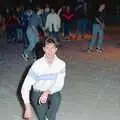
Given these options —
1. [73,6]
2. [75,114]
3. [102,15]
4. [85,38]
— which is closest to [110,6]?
[73,6]

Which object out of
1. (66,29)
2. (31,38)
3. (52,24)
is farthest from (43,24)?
(31,38)

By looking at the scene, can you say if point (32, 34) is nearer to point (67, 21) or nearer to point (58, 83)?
point (58, 83)

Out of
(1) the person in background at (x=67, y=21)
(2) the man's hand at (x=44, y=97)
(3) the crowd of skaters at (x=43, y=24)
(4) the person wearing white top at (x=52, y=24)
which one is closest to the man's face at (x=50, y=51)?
(2) the man's hand at (x=44, y=97)

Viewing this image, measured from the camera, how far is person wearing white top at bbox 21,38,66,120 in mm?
5961

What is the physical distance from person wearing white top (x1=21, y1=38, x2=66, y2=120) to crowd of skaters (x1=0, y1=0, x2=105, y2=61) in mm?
8038

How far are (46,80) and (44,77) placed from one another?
0.05 metres

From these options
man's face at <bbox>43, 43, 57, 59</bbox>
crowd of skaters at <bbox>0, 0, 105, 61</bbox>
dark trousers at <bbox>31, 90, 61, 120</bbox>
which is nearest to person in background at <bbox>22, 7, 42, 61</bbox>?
crowd of skaters at <bbox>0, 0, 105, 61</bbox>

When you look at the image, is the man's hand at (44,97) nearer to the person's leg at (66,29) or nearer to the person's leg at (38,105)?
the person's leg at (38,105)

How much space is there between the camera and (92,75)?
12.3 meters

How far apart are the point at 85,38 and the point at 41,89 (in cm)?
1756

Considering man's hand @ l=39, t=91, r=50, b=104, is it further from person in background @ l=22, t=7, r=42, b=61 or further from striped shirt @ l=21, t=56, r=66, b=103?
person in background @ l=22, t=7, r=42, b=61

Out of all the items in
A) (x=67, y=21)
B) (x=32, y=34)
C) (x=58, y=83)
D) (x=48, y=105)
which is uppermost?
(x=58, y=83)

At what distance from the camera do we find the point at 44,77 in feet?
19.7

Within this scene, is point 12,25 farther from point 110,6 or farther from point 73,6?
point 110,6
